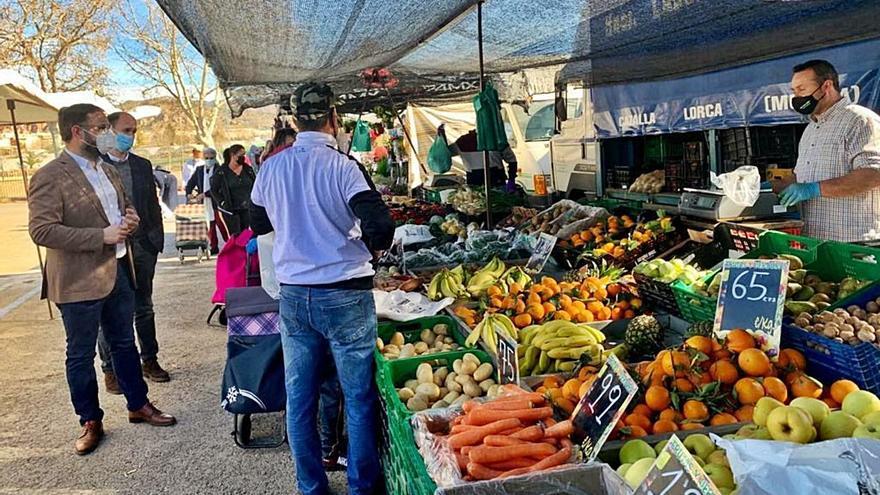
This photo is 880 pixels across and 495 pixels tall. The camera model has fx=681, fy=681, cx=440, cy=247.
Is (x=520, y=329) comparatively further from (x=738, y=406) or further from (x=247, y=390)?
(x=247, y=390)

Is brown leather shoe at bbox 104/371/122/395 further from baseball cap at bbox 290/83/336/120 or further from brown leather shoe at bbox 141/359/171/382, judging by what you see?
baseball cap at bbox 290/83/336/120

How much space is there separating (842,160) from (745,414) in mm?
2253

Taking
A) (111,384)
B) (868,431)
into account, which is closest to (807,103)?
(868,431)

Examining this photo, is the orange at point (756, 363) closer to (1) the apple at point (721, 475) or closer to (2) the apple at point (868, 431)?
(2) the apple at point (868, 431)

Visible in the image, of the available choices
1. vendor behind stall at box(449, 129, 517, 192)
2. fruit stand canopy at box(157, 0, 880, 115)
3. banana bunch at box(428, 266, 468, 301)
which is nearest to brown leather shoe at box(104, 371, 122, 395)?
banana bunch at box(428, 266, 468, 301)

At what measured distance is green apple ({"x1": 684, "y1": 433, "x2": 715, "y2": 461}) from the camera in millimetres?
1884

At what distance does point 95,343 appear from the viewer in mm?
4004

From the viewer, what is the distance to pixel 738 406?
7.43 feet

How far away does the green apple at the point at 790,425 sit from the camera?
5.91ft

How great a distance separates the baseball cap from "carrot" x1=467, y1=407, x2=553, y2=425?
1.51 m

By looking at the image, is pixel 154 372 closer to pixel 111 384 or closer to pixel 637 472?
pixel 111 384

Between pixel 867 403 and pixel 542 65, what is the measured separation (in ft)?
27.7

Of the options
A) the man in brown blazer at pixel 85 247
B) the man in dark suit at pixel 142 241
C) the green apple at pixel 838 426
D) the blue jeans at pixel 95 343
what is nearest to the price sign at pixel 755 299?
the green apple at pixel 838 426

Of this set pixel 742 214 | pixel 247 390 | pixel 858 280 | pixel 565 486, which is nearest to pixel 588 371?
pixel 565 486
